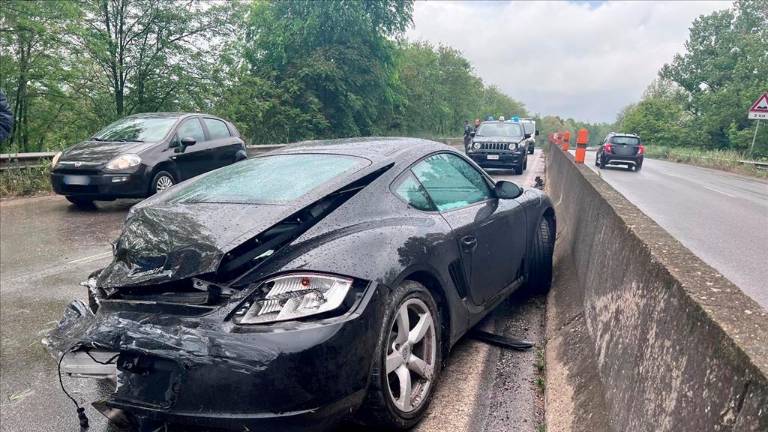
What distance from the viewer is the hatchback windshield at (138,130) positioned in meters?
8.90

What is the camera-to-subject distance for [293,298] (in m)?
2.06

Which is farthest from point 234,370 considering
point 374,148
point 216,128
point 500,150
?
point 500,150

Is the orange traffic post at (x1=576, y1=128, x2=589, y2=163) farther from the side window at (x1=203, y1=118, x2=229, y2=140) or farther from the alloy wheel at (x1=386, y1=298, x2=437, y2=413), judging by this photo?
the alloy wheel at (x1=386, y1=298, x2=437, y2=413)

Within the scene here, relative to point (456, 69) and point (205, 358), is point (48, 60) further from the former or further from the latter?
point (456, 69)

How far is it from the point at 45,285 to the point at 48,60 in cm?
1275

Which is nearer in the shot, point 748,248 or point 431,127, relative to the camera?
point 748,248

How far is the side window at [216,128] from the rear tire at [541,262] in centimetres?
755

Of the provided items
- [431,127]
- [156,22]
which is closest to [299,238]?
[156,22]

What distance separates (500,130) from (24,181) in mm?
13908

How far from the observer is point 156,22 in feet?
59.3

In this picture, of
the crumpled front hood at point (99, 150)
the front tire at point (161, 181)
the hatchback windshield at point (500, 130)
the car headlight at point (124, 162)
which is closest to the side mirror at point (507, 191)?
the front tire at point (161, 181)

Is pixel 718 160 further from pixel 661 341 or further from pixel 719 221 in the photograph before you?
pixel 661 341

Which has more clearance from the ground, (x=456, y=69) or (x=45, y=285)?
(x=456, y=69)

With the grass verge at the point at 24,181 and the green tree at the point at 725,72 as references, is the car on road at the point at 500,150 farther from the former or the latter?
the green tree at the point at 725,72
